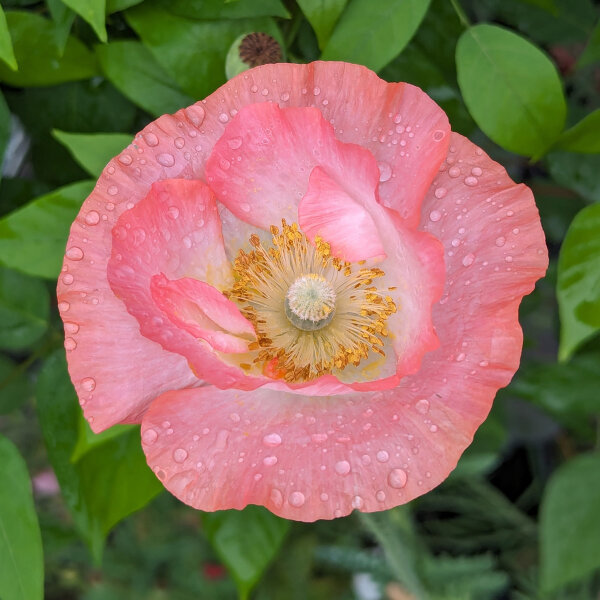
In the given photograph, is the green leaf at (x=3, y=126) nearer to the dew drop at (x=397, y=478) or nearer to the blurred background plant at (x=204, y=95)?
the blurred background plant at (x=204, y=95)

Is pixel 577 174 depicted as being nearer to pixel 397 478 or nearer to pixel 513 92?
pixel 513 92

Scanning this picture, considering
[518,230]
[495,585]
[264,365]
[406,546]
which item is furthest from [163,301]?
[495,585]

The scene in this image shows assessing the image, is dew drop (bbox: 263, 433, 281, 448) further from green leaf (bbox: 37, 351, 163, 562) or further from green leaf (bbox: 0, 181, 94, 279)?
green leaf (bbox: 0, 181, 94, 279)

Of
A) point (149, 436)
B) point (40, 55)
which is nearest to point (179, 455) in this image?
point (149, 436)

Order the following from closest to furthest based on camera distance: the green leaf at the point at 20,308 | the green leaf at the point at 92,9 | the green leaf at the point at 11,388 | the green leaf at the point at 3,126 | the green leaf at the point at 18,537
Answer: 1. the green leaf at the point at 92,9
2. the green leaf at the point at 18,537
3. the green leaf at the point at 3,126
4. the green leaf at the point at 20,308
5. the green leaf at the point at 11,388

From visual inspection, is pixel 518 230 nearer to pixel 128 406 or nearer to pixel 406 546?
A: pixel 128 406

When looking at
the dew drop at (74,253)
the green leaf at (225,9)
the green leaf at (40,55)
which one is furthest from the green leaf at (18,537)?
the green leaf at (225,9)
